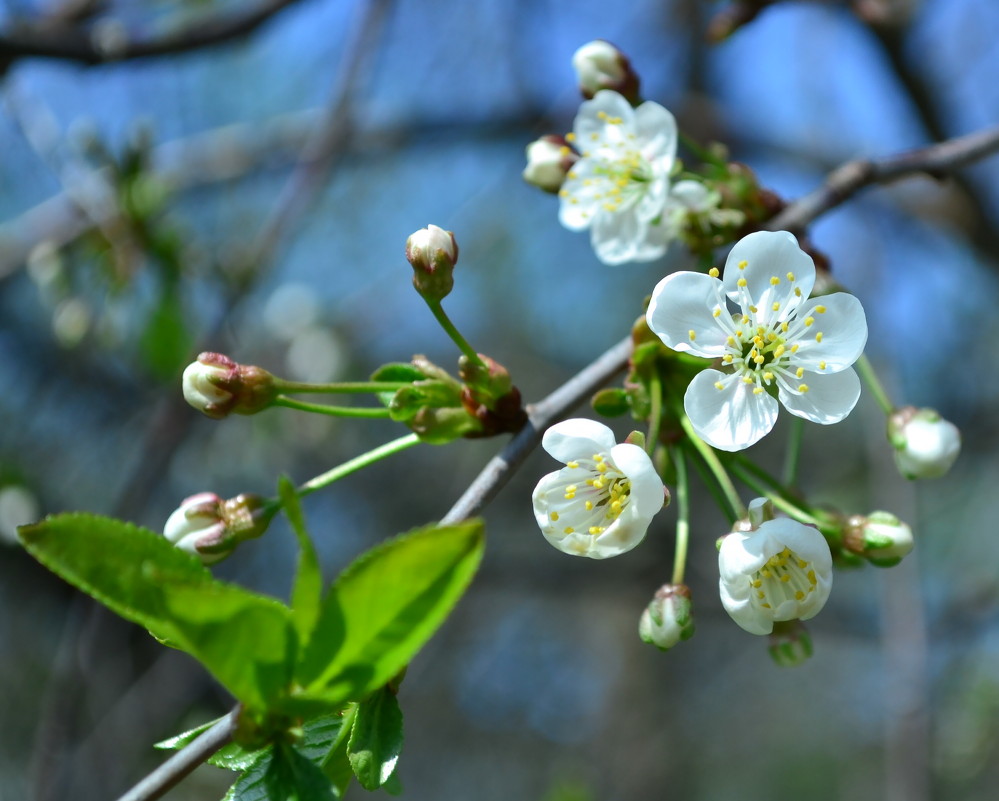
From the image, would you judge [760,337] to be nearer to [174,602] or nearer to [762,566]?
[762,566]

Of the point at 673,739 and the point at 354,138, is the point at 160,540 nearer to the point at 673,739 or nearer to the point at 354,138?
the point at 354,138

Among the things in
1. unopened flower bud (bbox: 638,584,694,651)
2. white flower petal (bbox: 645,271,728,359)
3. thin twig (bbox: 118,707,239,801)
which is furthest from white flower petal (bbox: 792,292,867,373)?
thin twig (bbox: 118,707,239,801)

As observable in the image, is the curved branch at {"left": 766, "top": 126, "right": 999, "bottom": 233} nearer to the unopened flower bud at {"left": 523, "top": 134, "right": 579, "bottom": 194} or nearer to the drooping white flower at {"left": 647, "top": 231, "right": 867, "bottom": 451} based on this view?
the drooping white flower at {"left": 647, "top": 231, "right": 867, "bottom": 451}

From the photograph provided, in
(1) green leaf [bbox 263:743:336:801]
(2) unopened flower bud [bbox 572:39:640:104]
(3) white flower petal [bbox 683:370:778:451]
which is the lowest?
(1) green leaf [bbox 263:743:336:801]

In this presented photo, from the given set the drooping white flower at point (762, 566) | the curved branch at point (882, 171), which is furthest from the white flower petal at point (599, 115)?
the drooping white flower at point (762, 566)

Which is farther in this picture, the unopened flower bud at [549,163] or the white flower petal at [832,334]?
the unopened flower bud at [549,163]

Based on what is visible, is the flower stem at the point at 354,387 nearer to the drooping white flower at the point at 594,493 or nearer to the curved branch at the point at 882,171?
the drooping white flower at the point at 594,493
